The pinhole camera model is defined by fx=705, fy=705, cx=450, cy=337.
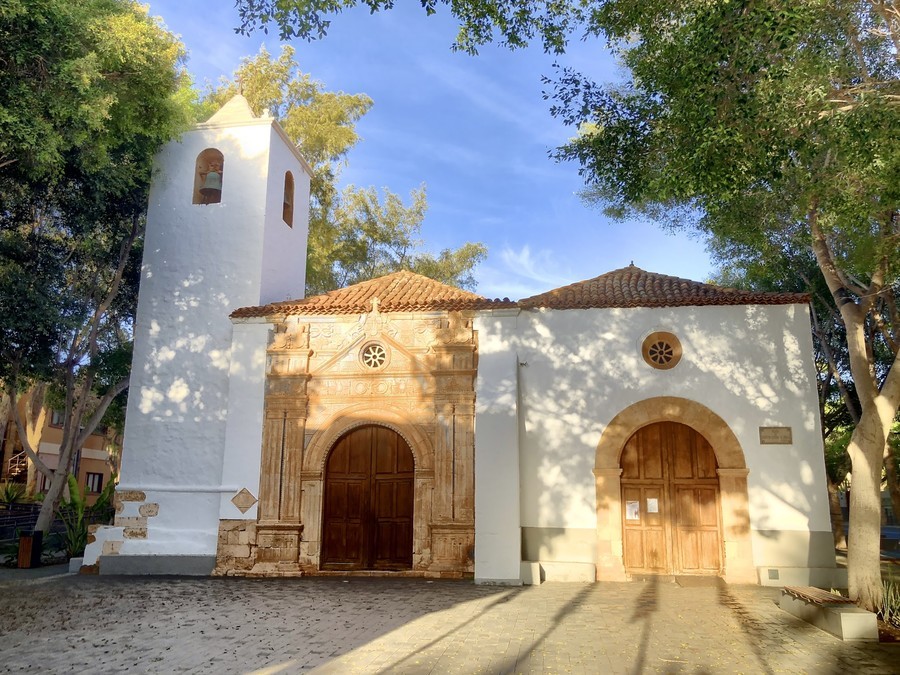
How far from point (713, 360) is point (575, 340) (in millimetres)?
2376

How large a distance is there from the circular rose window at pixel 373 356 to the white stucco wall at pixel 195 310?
6.41ft

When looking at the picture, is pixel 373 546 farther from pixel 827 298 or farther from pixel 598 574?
pixel 827 298

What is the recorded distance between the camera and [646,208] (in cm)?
1470

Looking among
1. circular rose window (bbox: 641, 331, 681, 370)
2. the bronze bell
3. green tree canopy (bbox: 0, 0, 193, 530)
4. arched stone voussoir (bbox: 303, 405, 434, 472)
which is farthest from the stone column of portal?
circular rose window (bbox: 641, 331, 681, 370)

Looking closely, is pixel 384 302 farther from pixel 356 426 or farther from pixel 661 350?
pixel 661 350

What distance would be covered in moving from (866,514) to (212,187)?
42.5ft

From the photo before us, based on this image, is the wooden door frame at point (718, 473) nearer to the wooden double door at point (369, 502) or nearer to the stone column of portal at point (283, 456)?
the wooden double door at point (369, 502)

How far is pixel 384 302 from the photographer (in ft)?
43.1

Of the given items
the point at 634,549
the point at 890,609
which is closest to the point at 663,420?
the point at 634,549

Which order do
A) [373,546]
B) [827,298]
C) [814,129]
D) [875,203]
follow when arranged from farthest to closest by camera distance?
[827,298]
[373,546]
[875,203]
[814,129]

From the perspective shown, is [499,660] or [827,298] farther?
[827,298]

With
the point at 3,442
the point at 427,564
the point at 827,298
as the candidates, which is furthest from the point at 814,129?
the point at 3,442

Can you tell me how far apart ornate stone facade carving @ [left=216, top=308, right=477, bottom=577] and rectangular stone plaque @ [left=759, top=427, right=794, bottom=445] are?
4866 millimetres

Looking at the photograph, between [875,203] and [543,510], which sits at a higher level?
[875,203]
